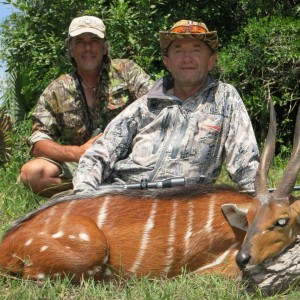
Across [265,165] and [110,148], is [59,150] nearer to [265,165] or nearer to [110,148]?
[110,148]

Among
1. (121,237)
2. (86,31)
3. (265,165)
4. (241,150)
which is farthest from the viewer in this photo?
(86,31)

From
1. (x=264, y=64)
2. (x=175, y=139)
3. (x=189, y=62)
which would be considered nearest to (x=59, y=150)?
(x=175, y=139)

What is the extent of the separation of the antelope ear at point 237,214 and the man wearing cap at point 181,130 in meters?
0.79

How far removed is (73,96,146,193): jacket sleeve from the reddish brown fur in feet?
1.62

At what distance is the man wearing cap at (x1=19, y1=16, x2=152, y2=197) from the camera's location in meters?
5.92

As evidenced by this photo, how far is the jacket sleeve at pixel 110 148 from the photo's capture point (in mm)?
4727

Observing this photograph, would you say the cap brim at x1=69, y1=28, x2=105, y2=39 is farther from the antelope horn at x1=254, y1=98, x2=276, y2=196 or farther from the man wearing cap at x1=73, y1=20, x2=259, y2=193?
the antelope horn at x1=254, y1=98, x2=276, y2=196

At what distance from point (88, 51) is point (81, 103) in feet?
1.40

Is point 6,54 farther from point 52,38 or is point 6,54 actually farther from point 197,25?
point 197,25

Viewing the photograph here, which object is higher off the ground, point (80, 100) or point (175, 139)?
point (80, 100)

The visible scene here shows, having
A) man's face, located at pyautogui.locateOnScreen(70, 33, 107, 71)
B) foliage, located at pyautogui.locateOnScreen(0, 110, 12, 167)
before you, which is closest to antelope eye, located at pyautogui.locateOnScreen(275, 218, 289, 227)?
man's face, located at pyautogui.locateOnScreen(70, 33, 107, 71)

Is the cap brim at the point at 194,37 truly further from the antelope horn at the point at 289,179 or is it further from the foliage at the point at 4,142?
the foliage at the point at 4,142

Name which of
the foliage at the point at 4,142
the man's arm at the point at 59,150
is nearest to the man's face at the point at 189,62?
the man's arm at the point at 59,150

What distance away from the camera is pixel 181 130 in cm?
487
